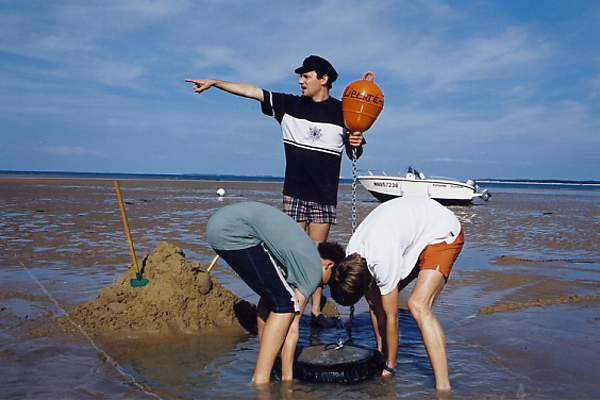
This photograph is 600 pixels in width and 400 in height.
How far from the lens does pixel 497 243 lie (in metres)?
12.4

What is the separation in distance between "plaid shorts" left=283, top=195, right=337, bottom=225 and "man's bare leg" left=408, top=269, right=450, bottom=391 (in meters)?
1.57

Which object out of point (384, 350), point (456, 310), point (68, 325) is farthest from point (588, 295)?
point (68, 325)

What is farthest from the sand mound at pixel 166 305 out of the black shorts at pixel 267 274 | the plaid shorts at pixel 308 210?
the black shorts at pixel 267 274

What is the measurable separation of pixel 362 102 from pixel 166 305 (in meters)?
2.59

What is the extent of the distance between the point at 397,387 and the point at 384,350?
0.50 metres

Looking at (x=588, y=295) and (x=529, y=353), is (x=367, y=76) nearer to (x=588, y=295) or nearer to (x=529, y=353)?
(x=529, y=353)

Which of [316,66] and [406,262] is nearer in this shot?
[406,262]

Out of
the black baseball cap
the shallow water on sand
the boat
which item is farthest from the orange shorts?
the boat

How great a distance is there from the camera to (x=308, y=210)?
5293mm

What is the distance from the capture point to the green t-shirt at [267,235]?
12.1ft

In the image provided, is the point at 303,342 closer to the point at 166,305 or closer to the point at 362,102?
the point at 166,305

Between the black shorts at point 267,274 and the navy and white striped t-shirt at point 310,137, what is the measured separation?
1.51 metres

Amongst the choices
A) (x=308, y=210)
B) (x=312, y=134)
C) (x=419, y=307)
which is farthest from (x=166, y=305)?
(x=419, y=307)

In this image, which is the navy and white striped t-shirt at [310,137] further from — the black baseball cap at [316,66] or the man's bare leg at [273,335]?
the man's bare leg at [273,335]
